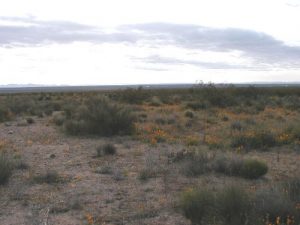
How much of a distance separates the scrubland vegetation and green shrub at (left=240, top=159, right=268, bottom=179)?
0.02 m

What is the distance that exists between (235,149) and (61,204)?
7.56m

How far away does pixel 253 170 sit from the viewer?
434 inches

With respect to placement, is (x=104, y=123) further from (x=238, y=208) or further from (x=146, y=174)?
(x=238, y=208)

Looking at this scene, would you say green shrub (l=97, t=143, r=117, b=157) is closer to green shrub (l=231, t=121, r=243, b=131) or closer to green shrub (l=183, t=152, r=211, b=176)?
green shrub (l=183, t=152, r=211, b=176)

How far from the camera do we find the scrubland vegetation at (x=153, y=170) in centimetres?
783

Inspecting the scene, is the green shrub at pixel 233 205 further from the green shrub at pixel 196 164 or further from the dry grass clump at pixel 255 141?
the dry grass clump at pixel 255 141

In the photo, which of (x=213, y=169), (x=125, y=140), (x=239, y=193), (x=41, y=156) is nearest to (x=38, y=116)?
(x=125, y=140)

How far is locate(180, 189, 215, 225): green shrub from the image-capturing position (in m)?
7.59

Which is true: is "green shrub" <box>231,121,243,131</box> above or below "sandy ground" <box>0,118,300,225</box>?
above

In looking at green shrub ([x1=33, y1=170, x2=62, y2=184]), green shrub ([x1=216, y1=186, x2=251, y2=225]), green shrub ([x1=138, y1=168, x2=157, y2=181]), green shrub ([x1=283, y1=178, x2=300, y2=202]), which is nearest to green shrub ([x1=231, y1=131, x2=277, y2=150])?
green shrub ([x1=138, y1=168, x2=157, y2=181])

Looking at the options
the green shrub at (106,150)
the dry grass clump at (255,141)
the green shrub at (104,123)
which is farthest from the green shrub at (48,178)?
the green shrub at (104,123)

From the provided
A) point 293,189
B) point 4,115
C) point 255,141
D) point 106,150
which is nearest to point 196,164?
point 293,189

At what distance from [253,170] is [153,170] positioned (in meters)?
2.41

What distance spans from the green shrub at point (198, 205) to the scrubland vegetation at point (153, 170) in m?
0.02
